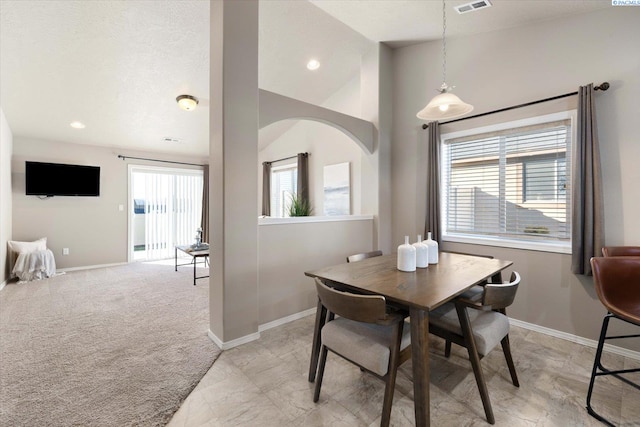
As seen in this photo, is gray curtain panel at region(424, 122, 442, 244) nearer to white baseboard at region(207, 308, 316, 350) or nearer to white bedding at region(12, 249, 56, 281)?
white baseboard at region(207, 308, 316, 350)

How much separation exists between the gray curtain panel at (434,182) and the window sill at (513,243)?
0.23m

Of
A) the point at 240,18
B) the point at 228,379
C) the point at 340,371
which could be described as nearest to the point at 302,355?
the point at 340,371

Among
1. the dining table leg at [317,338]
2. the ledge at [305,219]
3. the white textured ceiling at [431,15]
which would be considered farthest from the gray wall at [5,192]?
the dining table leg at [317,338]

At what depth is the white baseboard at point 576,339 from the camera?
2.26 metres

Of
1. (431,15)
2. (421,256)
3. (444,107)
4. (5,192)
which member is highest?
(431,15)

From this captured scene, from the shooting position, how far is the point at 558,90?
8.45 feet

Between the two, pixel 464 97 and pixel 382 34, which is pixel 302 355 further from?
pixel 382 34

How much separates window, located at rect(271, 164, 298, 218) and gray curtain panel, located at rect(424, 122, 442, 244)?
9.52ft

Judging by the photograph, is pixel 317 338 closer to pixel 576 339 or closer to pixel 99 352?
pixel 99 352

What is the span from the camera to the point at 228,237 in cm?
234

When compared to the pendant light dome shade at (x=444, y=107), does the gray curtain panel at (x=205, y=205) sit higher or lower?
lower

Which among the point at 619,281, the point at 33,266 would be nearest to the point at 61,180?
the point at 33,266

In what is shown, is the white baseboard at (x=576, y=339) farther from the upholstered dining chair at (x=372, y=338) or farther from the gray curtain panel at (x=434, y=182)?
the upholstered dining chair at (x=372, y=338)

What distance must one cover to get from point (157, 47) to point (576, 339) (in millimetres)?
5222
